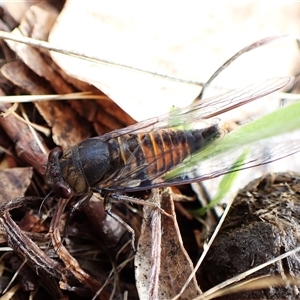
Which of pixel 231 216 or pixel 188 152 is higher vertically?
pixel 188 152

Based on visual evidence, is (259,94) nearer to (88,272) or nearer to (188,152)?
(188,152)

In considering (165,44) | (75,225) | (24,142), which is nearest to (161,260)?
(75,225)

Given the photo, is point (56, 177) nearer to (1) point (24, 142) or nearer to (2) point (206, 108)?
(1) point (24, 142)

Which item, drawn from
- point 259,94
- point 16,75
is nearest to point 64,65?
point 16,75

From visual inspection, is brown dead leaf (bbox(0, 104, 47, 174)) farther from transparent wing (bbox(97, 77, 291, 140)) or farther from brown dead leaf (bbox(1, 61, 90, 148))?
transparent wing (bbox(97, 77, 291, 140))

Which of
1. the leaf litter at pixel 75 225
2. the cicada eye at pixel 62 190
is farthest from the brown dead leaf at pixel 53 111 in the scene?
the cicada eye at pixel 62 190

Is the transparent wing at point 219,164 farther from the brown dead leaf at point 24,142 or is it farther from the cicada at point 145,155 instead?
the brown dead leaf at point 24,142
